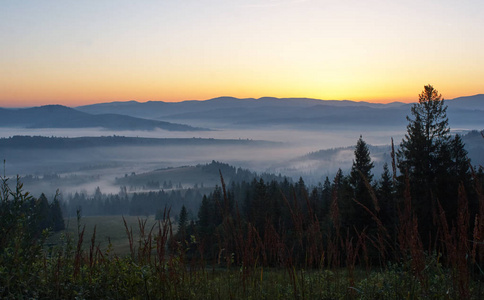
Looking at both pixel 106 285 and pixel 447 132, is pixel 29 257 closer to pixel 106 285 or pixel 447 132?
pixel 106 285

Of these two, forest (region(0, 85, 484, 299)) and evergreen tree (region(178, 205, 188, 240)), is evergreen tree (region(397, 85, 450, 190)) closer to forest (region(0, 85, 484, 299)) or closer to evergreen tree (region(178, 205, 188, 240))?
evergreen tree (region(178, 205, 188, 240))

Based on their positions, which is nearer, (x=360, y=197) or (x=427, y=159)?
(x=427, y=159)

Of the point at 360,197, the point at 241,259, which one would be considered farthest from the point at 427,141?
the point at 241,259

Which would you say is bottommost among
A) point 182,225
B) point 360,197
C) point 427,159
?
point 360,197

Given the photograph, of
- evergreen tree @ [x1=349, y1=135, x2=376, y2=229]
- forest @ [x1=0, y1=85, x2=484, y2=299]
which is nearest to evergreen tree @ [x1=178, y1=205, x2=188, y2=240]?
forest @ [x1=0, y1=85, x2=484, y2=299]

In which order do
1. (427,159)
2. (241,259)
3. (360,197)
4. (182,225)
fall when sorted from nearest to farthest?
(182,225) → (241,259) → (427,159) → (360,197)

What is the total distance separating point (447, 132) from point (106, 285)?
26916 millimetres

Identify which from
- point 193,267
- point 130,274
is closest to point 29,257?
point 130,274

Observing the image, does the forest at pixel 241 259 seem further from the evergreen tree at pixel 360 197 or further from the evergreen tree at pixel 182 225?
the evergreen tree at pixel 360 197

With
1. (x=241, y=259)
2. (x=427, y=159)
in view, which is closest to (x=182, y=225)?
(x=241, y=259)

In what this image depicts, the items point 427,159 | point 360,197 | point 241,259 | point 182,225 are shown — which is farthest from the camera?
point 360,197

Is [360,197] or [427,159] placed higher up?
[427,159]

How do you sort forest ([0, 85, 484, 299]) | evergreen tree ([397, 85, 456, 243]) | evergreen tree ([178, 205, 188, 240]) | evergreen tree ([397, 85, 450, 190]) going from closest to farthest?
forest ([0, 85, 484, 299]) < evergreen tree ([178, 205, 188, 240]) < evergreen tree ([397, 85, 456, 243]) < evergreen tree ([397, 85, 450, 190])

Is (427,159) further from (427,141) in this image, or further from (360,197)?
(360,197)
